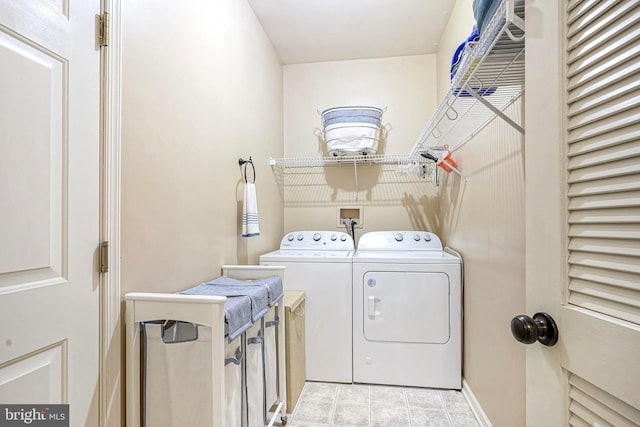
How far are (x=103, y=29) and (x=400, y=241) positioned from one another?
2353 mm

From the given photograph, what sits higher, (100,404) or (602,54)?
(602,54)

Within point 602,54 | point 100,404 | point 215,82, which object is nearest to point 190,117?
point 215,82

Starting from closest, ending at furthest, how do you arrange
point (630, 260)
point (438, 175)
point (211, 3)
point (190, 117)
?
point (630, 260), point (190, 117), point (211, 3), point (438, 175)

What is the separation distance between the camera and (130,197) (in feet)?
3.88

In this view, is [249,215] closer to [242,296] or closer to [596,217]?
[242,296]

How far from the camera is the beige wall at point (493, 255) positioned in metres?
1.37

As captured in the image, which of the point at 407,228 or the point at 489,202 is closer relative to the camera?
the point at 489,202

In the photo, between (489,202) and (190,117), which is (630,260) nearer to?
Result: (489,202)

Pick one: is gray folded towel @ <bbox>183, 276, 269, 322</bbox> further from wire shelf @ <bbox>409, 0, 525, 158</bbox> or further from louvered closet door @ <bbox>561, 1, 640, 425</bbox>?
wire shelf @ <bbox>409, 0, 525, 158</bbox>

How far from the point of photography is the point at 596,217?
58 centimetres

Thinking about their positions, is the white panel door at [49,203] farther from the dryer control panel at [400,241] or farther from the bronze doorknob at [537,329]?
the dryer control panel at [400,241]

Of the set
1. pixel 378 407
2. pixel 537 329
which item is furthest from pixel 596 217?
pixel 378 407

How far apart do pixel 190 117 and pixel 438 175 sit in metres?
2.15

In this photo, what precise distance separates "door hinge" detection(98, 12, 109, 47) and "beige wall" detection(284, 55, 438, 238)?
80.8 inches
